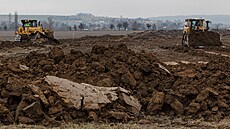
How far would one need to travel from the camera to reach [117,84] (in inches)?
434

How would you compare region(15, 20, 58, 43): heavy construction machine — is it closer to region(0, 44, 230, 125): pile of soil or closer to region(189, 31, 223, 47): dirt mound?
region(189, 31, 223, 47): dirt mound

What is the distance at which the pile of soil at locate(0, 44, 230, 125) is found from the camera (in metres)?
8.72

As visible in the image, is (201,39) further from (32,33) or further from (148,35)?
(148,35)

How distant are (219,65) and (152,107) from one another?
3359mm

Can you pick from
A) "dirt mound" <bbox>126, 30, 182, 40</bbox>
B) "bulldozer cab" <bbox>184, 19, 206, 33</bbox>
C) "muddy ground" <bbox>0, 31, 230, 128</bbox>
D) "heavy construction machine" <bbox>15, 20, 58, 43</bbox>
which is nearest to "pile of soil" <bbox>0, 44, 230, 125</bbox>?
"muddy ground" <bbox>0, 31, 230, 128</bbox>

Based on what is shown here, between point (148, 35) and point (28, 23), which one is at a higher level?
point (28, 23)

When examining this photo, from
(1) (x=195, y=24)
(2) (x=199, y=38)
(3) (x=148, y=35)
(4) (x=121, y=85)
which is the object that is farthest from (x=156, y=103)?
(3) (x=148, y=35)

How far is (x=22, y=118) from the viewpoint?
829cm

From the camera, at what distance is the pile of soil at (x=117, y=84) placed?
8719 mm

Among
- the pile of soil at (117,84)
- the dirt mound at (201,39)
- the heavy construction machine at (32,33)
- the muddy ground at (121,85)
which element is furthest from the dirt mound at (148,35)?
the pile of soil at (117,84)

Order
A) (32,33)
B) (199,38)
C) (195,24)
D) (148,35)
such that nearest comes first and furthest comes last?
(199,38) → (195,24) → (32,33) → (148,35)

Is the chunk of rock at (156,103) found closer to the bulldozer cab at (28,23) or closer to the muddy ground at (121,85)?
the muddy ground at (121,85)

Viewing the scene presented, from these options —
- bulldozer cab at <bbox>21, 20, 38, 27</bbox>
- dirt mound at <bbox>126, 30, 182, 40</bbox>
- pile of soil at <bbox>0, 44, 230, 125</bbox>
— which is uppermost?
bulldozer cab at <bbox>21, 20, 38, 27</bbox>

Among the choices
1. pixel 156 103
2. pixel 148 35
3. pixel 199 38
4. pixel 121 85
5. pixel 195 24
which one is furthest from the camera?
pixel 148 35
